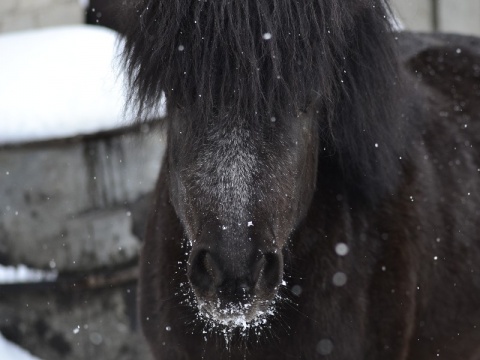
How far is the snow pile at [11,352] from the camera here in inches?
167

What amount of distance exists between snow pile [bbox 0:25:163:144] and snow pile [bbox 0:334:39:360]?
3.60ft

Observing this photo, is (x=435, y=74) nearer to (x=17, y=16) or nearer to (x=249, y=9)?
(x=249, y=9)

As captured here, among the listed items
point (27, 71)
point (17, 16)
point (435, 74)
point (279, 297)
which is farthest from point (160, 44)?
point (17, 16)

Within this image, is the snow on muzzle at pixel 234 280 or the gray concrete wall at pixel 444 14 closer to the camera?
the snow on muzzle at pixel 234 280

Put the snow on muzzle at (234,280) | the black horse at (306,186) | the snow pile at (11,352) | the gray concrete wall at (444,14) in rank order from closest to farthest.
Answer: the snow on muzzle at (234,280)
the black horse at (306,186)
the snow pile at (11,352)
the gray concrete wall at (444,14)

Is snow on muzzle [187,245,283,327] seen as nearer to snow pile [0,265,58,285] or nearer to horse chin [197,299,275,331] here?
horse chin [197,299,275,331]

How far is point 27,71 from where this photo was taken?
4.61 meters

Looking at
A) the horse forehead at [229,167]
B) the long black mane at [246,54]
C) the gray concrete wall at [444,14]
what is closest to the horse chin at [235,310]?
the horse forehead at [229,167]

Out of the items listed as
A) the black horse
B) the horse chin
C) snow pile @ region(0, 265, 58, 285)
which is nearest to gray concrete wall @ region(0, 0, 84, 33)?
snow pile @ region(0, 265, 58, 285)

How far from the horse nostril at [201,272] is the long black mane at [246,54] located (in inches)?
13.8

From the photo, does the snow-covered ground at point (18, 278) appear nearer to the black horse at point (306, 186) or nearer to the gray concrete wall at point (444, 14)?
the black horse at point (306, 186)

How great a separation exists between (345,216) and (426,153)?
0.48 meters

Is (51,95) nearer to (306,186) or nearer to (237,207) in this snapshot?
(306,186)

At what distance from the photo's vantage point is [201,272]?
6.31 ft
